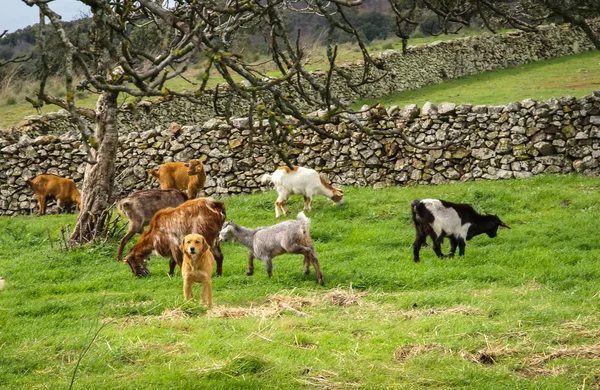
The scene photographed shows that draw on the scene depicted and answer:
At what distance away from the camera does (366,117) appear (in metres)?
21.1

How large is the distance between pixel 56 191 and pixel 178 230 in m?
9.85

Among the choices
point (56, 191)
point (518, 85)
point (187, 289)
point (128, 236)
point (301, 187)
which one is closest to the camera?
point (187, 289)

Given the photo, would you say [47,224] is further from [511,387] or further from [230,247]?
[511,387]

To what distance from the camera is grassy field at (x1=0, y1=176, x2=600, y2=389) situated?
8211 millimetres

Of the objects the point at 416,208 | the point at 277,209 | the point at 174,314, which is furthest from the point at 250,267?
the point at 277,209

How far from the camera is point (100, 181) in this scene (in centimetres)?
1582

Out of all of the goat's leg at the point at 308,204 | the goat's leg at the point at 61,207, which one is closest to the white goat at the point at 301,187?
the goat's leg at the point at 308,204

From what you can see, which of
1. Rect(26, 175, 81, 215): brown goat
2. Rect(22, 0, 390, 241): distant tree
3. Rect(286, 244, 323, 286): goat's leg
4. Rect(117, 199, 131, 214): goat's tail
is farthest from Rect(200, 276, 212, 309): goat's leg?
Rect(26, 175, 81, 215): brown goat

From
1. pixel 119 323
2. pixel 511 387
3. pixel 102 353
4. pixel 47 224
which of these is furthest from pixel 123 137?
pixel 511 387

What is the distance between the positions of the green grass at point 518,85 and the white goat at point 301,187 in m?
8.94

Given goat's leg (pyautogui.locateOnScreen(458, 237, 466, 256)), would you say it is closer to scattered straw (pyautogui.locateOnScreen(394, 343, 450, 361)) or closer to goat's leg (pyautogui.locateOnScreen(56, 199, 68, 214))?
scattered straw (pyautogui.locateOnScreen(394, 343, 450, 361))

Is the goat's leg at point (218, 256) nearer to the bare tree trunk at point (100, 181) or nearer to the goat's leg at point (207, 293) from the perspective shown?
the goat's leg at point (207, 293)

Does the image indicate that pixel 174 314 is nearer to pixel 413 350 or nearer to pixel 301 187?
pixel 413 350

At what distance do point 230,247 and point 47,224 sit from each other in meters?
5.81
